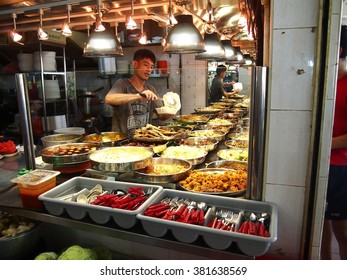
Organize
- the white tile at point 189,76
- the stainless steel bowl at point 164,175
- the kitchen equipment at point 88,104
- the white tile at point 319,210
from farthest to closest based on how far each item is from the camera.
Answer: the white tile at point 189,76
the kitchen equipment at point 88,104
the stainless steel bowl at point 164,175
the white tile at point 319,210

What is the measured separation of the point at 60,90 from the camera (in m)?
6.48

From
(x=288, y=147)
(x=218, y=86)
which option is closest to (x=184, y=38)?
(x=288, y=147)

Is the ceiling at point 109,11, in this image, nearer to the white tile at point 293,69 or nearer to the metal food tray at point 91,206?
the white tile at point 293,69

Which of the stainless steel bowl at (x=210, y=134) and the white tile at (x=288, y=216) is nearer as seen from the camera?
the white tile at (x=288, y=216)

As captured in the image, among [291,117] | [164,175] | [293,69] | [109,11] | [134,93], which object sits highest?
[109,11]

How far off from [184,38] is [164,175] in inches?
45.8

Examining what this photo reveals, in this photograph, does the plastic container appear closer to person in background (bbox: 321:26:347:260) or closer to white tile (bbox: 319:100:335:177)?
white tile (bbox: 319:100:335:177)

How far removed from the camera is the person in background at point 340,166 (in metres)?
2.38

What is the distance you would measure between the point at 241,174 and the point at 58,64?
20.3 feet

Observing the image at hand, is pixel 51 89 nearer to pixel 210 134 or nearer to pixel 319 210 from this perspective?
pixel 210 134

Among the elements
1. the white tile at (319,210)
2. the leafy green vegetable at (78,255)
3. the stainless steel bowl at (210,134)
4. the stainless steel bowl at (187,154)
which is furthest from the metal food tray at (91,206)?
the stainless steel bowl at (210,134)

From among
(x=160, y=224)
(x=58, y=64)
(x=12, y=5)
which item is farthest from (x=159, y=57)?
(x=160, y=224)

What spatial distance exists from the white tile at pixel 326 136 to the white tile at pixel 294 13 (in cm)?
43

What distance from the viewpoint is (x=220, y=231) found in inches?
54.7
